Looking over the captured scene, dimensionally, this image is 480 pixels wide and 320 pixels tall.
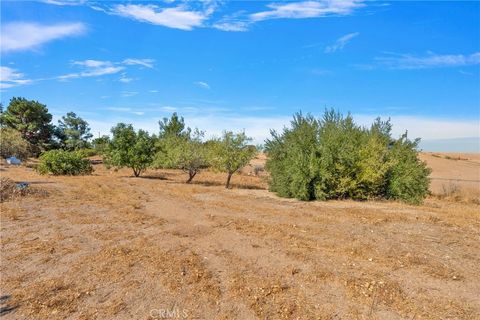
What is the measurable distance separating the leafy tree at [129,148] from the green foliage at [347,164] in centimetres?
1199

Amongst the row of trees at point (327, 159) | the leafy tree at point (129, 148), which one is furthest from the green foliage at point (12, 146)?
the row of trees at point (327, 159)

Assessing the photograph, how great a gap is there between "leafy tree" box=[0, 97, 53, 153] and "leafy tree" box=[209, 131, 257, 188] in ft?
101

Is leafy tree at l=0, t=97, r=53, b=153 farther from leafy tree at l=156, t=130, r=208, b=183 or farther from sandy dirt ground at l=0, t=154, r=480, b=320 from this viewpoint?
sandy dirt ground at l=0, t=154, r=480, b=320

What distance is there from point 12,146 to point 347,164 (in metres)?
32.7

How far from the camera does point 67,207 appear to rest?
41.8 feet

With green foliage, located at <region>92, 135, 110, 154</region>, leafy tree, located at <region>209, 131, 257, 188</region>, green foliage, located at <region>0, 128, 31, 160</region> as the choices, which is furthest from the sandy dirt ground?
green foliage, located at <region>0, 128, 31, 160</region>

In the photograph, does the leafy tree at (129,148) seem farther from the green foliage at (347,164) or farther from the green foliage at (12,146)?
the green foliage at (12,146)

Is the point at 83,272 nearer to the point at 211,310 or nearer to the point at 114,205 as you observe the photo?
the point at 211,310

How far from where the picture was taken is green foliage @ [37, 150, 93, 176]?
26375 millimetres

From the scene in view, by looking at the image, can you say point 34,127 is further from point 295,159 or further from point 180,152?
point 295,159

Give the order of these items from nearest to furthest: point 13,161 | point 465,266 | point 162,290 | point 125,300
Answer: point 125,300 < point 162,290 < point 465,266 < point 13,161

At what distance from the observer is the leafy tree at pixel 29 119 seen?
42.5 meters

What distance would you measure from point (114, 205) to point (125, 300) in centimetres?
883

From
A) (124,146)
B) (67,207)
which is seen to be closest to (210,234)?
(67,207)
